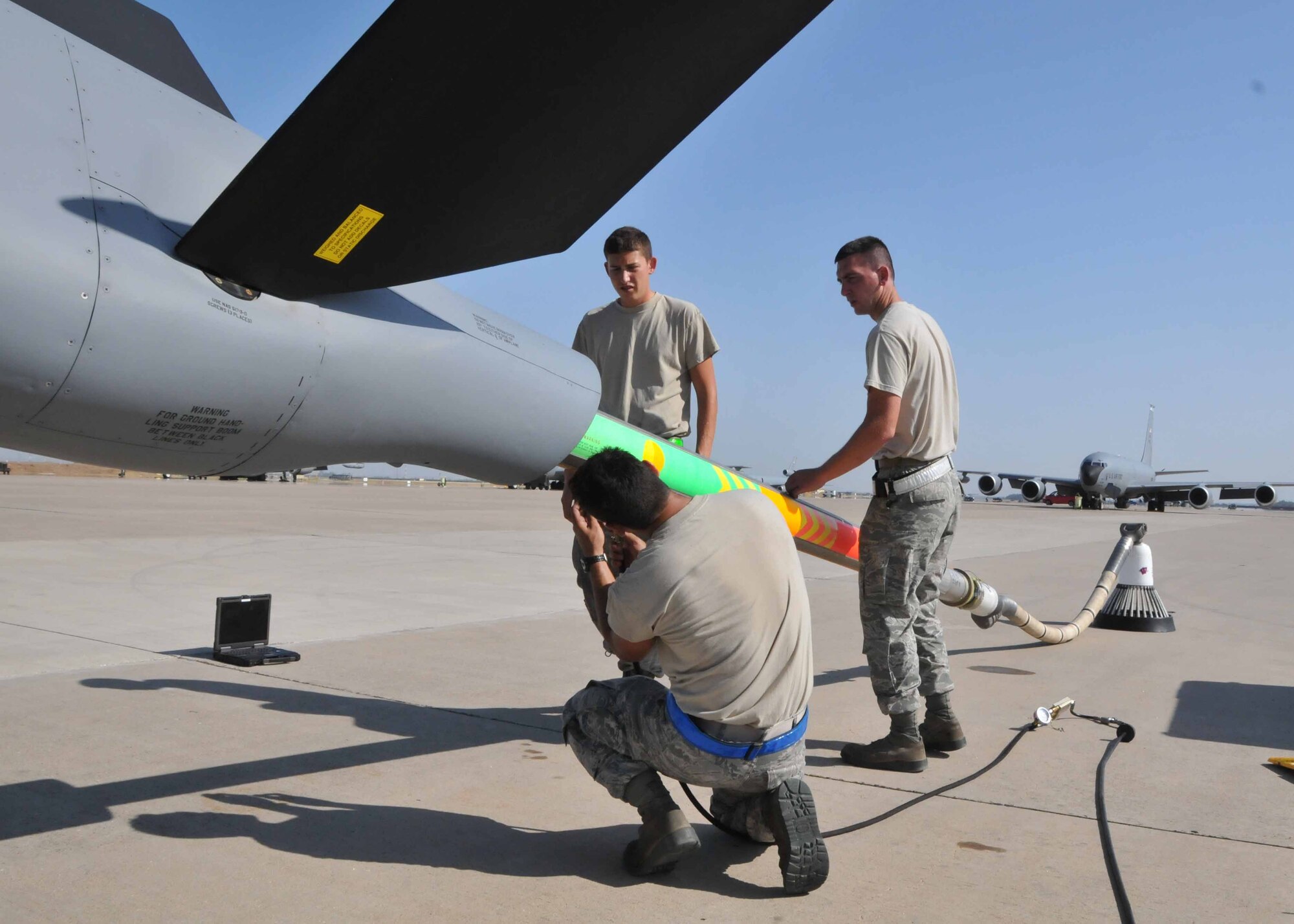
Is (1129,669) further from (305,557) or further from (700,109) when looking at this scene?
(305,557)

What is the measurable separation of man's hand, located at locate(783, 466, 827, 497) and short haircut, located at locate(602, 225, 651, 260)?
3.88ft

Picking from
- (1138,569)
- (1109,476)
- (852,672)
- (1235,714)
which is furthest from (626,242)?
(1109,476)

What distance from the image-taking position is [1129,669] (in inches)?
233

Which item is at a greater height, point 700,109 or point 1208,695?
point 700,109

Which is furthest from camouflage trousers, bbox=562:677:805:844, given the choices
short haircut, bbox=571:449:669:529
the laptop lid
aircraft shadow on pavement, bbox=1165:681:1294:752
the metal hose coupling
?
the laptop lid

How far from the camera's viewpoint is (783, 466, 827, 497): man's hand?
150 inches

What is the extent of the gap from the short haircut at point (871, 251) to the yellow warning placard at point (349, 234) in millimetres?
2272

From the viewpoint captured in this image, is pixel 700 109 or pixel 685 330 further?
pixel 685 330

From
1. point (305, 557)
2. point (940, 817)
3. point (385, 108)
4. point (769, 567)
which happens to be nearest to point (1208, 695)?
point (940, 817)

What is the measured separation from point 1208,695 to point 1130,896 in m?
3.08

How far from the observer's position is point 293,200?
2229 millimetres

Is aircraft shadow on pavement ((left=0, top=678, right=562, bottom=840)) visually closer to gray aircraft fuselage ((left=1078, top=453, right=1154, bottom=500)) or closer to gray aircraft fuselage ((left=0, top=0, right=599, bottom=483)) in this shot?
gray aircraft fuselage ((left=0, top=0, right=599, bottom=483))

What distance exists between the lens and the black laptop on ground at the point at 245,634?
517 cm

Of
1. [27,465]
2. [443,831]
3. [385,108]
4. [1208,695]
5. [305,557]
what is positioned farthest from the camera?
[27,465]
